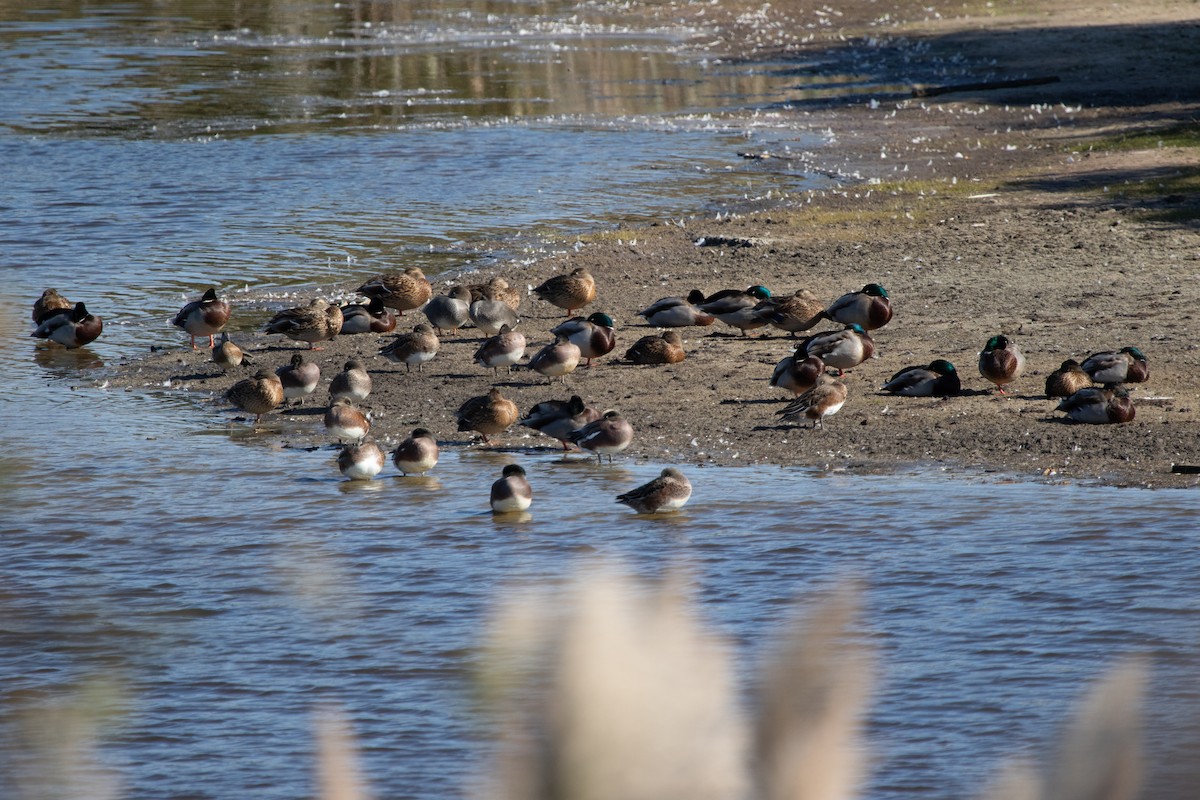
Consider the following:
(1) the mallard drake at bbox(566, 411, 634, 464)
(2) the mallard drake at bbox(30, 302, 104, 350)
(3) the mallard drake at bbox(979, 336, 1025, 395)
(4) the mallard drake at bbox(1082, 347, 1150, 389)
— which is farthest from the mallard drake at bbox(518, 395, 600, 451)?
(2) the mallard drake at bbox(30, 302, 104, 350)

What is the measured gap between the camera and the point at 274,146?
30.6 m

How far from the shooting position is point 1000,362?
12.8 m

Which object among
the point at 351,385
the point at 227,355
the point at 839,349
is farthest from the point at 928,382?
the point at 227,355

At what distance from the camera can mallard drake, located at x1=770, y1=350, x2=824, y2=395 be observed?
1303 centimetres

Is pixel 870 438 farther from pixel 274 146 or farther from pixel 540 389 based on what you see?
pixel 274 146

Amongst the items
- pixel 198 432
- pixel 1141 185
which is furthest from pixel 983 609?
pixel 1141 185

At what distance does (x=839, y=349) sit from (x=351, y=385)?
4447 mm

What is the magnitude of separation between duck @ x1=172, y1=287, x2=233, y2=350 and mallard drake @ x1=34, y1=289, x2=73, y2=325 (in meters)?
1.49

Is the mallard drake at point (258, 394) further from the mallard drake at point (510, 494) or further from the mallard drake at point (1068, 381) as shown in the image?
the mallard drake at point (1068, 381)

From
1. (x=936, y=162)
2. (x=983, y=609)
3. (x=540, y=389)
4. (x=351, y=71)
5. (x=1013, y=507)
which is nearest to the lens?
(x=983, y=609)

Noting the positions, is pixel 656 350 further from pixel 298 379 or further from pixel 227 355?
pixel 227 355

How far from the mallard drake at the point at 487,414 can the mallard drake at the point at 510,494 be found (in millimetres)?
1854

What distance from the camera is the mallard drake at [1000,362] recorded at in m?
12.8

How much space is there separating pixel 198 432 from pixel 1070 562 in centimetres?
764
